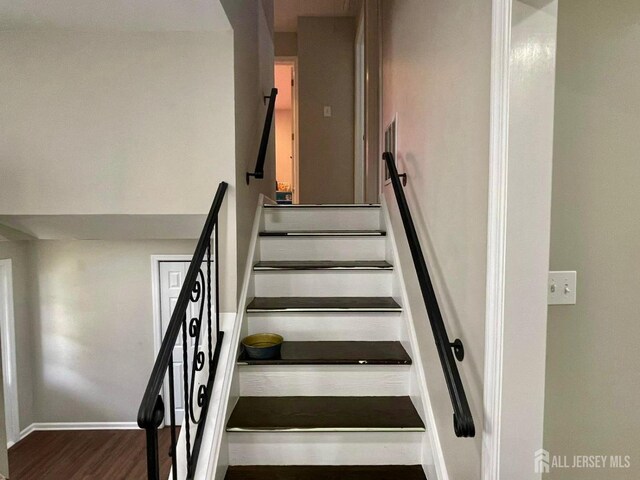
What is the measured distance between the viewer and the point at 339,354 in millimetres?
1945

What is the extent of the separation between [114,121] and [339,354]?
169 centimetres

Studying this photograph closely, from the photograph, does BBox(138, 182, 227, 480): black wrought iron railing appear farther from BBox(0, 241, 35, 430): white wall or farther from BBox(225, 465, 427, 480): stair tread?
BBox(0, 241, 35, 430): white wall

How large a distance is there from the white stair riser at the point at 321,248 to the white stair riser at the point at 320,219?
0.27 meters

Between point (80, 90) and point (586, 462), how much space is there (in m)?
2.73

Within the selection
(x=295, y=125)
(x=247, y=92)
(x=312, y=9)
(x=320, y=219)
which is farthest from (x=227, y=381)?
(x=312, y=9)

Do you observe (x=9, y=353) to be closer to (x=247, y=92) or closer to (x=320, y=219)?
(x=320, y=219)

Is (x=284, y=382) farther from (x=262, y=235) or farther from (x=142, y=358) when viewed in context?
(x=142, y=358)

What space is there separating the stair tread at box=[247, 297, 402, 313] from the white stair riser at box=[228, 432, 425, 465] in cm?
65

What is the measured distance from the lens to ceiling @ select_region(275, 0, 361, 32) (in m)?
4.58

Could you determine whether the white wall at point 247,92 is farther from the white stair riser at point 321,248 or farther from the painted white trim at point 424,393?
the painted white trim at point 424,393

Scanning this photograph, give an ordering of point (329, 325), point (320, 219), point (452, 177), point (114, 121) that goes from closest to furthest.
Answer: point (452, 177) → point (114, 121) → point (329, 325) → point (320, 219)

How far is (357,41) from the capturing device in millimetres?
4648

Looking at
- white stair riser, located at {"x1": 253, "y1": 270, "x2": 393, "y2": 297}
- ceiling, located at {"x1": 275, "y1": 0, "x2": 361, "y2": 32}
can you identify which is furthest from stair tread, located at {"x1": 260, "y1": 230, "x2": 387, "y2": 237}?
ceiling, located at {"x1": 275, "y1": 0, "x2": 361, "y2": 32}

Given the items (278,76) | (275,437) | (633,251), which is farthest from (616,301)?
(278,76)
